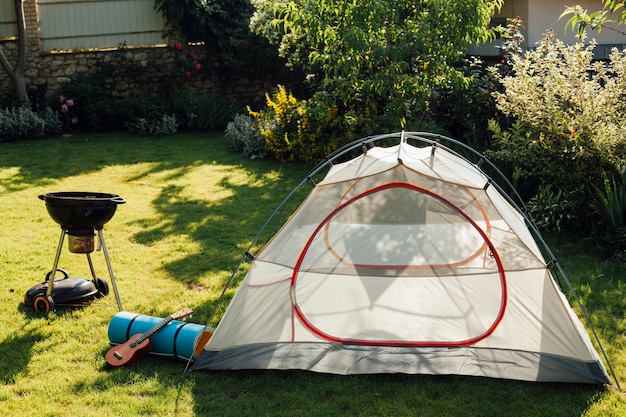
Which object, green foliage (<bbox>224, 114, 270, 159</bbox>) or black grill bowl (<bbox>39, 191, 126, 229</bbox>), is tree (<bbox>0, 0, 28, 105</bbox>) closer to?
green foliage (<bbox>224, 114, 270, 159</bbox>)

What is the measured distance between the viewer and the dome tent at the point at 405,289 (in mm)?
4453

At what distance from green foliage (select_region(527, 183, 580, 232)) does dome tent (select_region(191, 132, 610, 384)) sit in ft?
6.78

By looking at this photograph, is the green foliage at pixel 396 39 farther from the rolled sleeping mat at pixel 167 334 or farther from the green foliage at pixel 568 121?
the rolled sleeping mat at pixel 167 334

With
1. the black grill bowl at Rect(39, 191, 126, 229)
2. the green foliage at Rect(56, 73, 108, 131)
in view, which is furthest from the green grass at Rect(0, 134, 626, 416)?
the green foliage at Rect(56, 73, 108, 131)

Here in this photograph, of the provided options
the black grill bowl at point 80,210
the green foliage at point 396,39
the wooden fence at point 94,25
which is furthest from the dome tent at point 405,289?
the wooden fence at point 94,25

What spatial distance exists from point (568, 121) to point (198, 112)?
7228 mm

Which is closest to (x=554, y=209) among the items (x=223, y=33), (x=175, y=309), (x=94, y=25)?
(x=175, y=309)

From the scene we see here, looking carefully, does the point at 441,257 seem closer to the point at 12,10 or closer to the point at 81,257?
the point at 81,257

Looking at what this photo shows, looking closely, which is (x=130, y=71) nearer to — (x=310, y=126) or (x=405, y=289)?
(x=310, y=126)

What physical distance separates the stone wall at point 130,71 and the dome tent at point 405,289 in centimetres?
864

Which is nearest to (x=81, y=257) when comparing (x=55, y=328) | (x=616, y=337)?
(x=55, y=328)

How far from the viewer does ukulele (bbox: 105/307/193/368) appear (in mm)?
4570

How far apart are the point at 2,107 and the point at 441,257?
9403mm

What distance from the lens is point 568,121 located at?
695 cm
